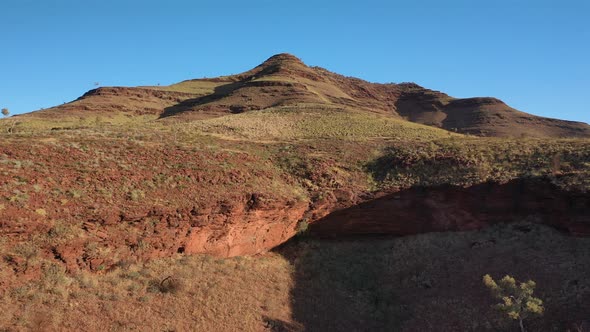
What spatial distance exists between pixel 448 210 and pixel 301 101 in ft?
111

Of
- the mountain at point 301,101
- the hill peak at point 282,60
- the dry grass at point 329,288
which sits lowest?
the dry grass at point 329,288

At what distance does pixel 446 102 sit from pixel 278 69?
34.3 metres

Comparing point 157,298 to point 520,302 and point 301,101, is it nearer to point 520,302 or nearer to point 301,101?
point 520,302

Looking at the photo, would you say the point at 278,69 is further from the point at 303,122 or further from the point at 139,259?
the point at 139,259

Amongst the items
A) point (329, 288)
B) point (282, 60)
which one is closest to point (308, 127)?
point (329, 288)

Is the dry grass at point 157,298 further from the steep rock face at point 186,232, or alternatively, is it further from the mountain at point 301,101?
the mountain at point 301,101

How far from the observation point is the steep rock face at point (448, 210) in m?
19.0

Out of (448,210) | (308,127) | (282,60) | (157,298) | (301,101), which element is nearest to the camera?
(157,298)

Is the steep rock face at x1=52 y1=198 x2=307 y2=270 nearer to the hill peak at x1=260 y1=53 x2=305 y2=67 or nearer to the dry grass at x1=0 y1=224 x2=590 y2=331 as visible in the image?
the dry grass at x1=0 y1=224 x2=590 y2=331

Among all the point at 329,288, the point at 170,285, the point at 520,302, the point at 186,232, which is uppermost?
the point at 186,232

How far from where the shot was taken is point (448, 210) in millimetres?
20375

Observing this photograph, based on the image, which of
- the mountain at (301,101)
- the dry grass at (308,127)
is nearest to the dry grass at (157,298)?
the dry grass at (308,127)

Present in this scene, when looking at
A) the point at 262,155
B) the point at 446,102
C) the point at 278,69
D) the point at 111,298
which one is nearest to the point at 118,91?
the point at 278,69

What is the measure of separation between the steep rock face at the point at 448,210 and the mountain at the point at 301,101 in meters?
25.5
